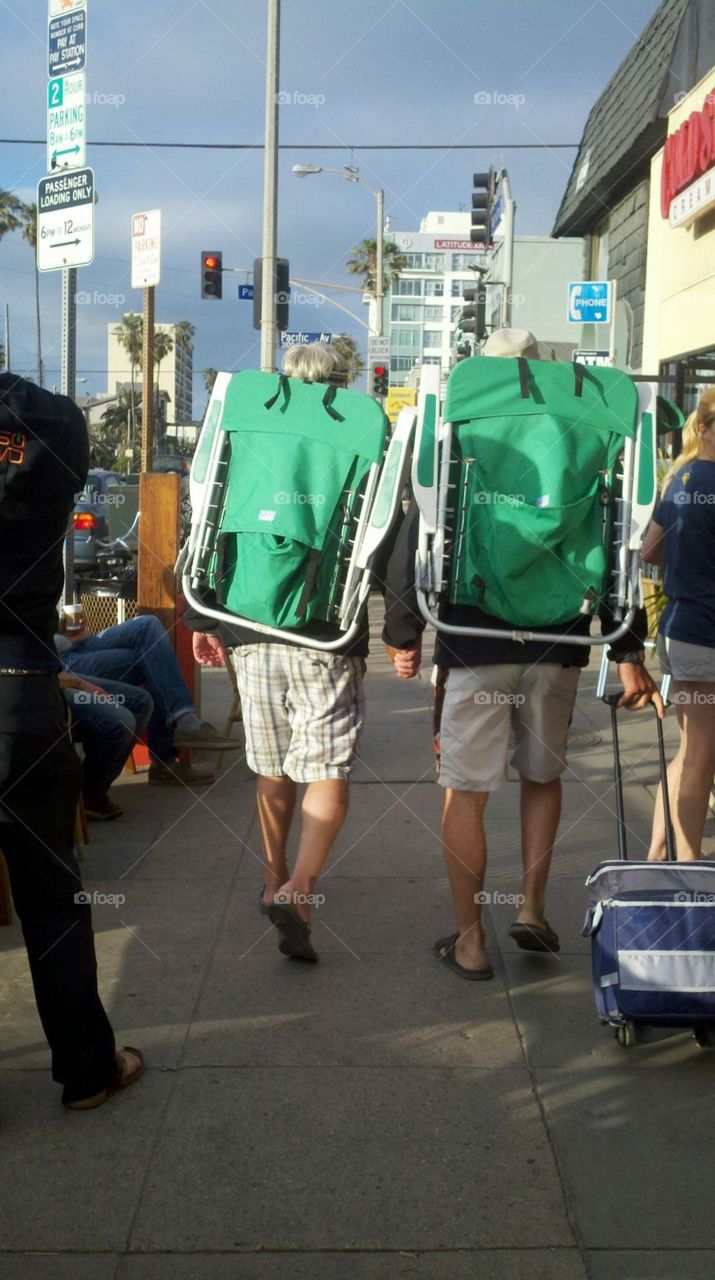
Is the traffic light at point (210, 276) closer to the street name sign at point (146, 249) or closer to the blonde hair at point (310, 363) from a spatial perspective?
the street name sign at point (146, 249)

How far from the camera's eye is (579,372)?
13.3 ft

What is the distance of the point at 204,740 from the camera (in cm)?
689

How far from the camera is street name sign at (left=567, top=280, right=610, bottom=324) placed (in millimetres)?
13852

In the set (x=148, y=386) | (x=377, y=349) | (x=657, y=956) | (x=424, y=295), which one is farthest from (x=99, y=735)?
(x=424, y=295)

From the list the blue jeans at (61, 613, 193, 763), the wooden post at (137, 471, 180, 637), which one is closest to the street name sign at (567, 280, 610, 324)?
the wooden post at (137, 471, 180, 637)

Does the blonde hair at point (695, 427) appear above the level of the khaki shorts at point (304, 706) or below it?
above

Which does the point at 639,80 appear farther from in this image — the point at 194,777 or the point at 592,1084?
the point at 592,1084

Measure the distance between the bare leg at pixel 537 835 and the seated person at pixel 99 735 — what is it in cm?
222

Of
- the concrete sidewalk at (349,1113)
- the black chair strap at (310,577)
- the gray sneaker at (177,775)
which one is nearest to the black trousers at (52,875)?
the concrete sidewalk at (349,1113)

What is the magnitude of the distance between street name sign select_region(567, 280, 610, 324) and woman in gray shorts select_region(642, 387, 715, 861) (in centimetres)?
944

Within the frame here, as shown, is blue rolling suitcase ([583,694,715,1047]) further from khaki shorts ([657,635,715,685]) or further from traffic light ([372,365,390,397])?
traffic light ([372,365,390,397])

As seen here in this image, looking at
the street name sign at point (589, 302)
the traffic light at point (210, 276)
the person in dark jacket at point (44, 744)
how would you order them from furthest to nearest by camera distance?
the traffic light at point (210, 276)
the street name sign at point (589, 302)
the person in dark jacket at point (44, 744)

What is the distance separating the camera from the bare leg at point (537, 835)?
4.43 meters

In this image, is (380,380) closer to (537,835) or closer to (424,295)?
(537,835)
